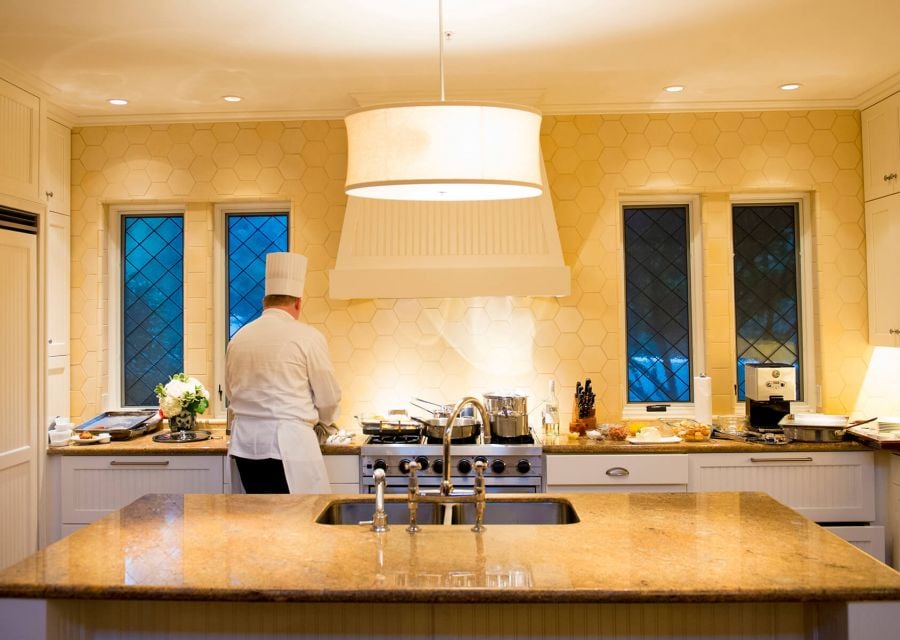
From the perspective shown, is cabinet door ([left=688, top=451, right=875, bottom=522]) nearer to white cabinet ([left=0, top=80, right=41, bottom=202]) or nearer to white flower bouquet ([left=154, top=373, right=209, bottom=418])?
white flower bouquet ([left=154, top=373, right=209, bottom=418])

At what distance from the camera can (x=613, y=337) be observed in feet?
15.2

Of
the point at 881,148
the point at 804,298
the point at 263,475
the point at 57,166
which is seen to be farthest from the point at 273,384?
the point at 881,148

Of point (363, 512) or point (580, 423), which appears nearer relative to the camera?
point (363, 512)

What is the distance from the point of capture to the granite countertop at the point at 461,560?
6.05 feet

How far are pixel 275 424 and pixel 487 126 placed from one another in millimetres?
1848

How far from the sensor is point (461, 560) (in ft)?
6.75

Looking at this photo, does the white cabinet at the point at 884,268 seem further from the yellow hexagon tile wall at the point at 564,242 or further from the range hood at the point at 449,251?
the range hood at the point at 449,251

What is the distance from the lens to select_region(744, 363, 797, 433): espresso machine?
14.1 feet

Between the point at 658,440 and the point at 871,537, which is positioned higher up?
the point at 658,440

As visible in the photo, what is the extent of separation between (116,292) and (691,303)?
3441mm

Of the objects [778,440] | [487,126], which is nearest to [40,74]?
[487,126]

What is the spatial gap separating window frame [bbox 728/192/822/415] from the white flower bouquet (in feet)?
9.87

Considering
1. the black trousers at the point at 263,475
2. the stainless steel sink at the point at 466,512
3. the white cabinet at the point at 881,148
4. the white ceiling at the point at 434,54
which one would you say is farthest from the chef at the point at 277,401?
the white cabinet at the point at 881,148

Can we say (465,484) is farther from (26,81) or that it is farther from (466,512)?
(26,81)
